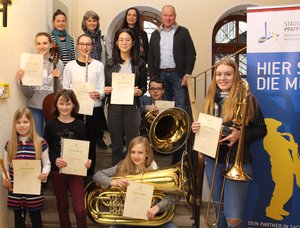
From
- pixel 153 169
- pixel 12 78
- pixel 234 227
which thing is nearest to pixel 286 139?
pixel 234 227

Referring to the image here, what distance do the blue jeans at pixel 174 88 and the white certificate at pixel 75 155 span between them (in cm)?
168

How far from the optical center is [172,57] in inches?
165

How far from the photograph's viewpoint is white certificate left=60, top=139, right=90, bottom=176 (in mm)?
2631

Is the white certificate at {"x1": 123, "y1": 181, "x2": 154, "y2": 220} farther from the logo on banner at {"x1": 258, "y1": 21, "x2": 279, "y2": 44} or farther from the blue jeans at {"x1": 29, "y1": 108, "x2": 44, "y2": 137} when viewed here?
the logo on banner at {"x1": 258, "y1": 21, "x2": 279, "y2": 44}

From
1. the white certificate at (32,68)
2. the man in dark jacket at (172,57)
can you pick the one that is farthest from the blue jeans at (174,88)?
the white certificate at (32,68)

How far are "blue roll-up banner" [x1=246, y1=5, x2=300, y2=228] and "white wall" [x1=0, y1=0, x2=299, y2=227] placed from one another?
1.94 metres

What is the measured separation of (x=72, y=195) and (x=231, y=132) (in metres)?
1.28

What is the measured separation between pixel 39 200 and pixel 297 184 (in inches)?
81.8

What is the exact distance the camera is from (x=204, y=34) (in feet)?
21.2

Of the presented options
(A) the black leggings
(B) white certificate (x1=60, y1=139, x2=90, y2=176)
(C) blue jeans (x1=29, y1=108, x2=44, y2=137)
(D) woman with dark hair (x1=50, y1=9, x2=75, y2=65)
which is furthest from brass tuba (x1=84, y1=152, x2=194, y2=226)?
(D) woman with dark hair (x1=50, y1=9, x2=75, y2=65)

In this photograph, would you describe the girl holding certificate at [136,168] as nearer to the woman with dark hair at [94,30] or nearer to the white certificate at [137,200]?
the white certificate at [137,200]

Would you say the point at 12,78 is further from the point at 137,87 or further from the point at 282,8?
the point at 282,8

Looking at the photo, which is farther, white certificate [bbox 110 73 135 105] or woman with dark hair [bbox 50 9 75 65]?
woman with dark hair [bbox 50 9 75 65]

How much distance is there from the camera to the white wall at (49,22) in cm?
297
